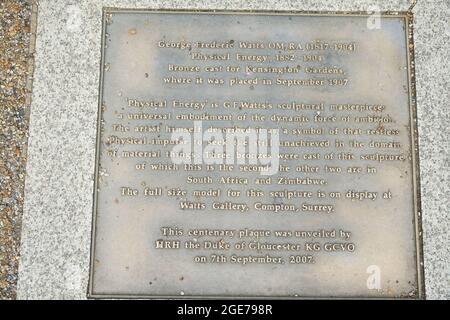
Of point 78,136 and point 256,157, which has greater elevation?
point 78,136

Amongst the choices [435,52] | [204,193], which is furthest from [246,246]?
[435,52]

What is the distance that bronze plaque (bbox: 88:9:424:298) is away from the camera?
9.23ft

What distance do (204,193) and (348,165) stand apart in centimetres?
88

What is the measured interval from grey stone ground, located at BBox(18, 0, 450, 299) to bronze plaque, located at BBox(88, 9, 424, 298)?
77 millimetres

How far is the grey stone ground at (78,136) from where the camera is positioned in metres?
2.86

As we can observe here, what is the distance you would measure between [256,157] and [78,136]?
43.4 inches

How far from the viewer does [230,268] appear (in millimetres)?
2814

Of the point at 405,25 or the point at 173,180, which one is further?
the point at 405,25

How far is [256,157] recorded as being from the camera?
2895 millimetres

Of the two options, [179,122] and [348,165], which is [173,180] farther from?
[348,165]

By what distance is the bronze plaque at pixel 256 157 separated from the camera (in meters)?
2.81

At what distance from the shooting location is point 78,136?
116 inches

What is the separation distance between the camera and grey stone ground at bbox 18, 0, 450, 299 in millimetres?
2857

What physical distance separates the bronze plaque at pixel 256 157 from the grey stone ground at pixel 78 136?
77 mm
